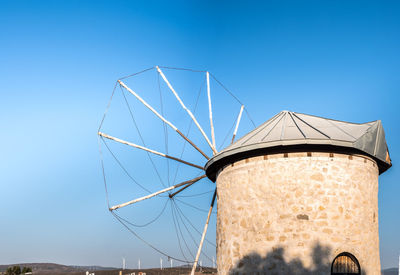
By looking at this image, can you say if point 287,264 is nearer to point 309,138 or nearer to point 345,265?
point 345,265

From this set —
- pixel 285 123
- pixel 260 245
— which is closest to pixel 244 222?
pixel 260 245

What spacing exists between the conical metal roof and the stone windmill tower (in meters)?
0.02

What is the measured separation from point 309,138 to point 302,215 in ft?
5.74

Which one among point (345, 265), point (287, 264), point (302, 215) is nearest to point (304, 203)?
point (302, 215)

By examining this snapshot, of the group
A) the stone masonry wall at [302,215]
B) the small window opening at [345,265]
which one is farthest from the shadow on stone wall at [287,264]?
the small window opening at [345,265]

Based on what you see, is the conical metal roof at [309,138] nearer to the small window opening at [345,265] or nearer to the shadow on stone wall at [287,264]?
the shadow on stone wall at [287,264]

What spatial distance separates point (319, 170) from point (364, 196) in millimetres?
1357

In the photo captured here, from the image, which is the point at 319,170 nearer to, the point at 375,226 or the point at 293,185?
the point at 293,185

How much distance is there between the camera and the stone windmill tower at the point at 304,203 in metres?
8.79

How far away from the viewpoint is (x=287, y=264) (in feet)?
28.5

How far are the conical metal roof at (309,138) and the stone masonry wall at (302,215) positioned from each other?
0.21m

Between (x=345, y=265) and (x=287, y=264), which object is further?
(x=345, y=265)

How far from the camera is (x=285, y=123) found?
416 inches

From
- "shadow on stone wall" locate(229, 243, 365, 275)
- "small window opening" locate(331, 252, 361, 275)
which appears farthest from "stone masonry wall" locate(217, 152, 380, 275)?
"small window opening" locate(331, 252, 361, 275)
